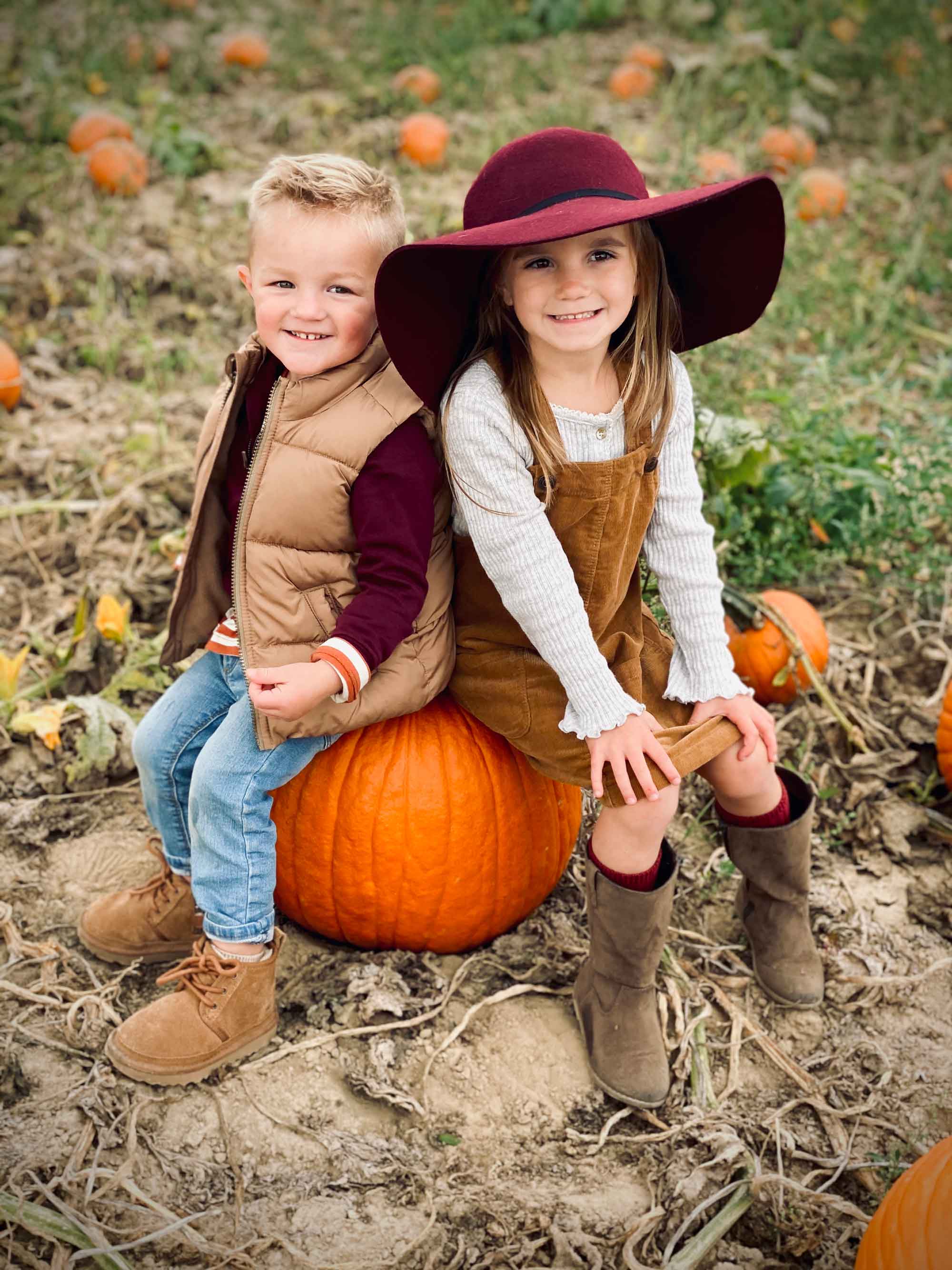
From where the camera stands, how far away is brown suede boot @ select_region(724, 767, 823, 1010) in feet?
8.36

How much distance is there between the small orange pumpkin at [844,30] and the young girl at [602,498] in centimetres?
568

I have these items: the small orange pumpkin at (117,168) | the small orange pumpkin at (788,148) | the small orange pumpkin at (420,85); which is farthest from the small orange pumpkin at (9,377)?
the small orange pumpkin at (788,148)

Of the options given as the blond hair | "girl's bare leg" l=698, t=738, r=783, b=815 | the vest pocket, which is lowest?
"girl's bare leg" l=698, t=738, r=783, b=815

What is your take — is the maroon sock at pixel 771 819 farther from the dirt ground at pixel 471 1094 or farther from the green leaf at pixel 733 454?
the green leaf at pixel 733 454

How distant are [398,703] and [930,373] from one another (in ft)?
10.3

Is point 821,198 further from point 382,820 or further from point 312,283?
point 382,820

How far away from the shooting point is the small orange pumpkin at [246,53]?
6.42 m

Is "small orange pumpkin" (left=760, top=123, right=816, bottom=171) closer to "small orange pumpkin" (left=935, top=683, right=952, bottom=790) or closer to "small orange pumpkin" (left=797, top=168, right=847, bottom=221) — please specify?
"small orange pumpkin" (left=797, top=168, right=847, bottom=221)

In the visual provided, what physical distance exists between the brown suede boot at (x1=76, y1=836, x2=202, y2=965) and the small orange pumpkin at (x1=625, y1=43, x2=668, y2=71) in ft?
18.5

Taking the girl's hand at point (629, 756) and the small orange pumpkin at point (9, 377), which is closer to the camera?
the girl's hand at point (629, 756)

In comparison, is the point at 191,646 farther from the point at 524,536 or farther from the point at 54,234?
the point at 54,234

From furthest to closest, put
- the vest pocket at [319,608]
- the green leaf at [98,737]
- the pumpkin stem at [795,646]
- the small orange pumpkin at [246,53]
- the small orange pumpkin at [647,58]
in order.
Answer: the small orange pumpkin at [647,58] < the small orange pumpkin at [246,53] < the pumpkin stem at [795,646] < the green leaf at [98,737] < the vest pocket at [319,608]

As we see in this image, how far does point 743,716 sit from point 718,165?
3493 mm

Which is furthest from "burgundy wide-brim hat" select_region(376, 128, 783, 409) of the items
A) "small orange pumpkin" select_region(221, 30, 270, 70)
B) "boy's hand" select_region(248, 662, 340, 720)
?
"small orange pumpkin" select_region(221, 30, 270, 70)
